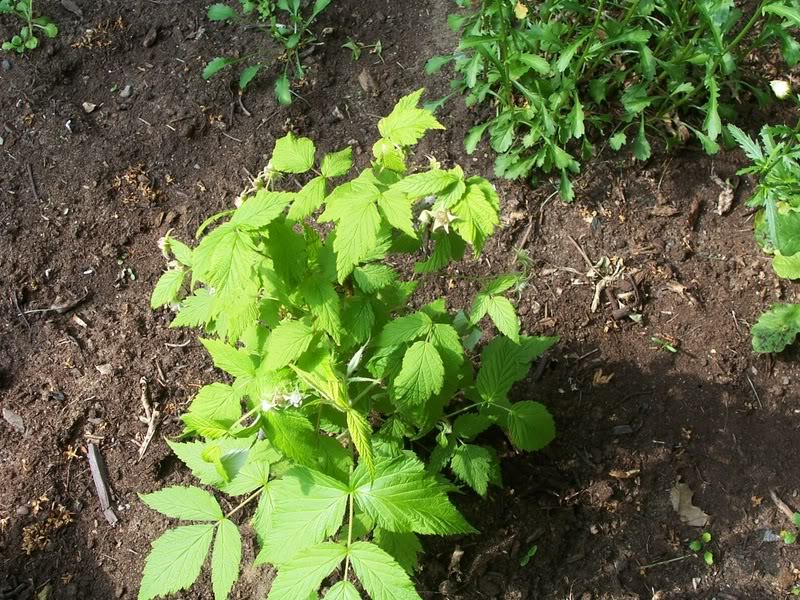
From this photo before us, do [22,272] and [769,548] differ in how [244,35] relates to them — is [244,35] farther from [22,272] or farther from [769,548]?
[769,548]

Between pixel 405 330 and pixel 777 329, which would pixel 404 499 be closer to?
pixel 405 330

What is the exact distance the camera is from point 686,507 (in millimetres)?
2512

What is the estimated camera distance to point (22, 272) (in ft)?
9.94

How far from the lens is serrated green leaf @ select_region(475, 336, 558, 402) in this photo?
2143 mm

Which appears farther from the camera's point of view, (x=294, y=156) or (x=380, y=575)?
(x=294, y=156)

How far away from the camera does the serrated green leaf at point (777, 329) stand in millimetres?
2699

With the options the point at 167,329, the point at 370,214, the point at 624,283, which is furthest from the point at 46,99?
the point at 624,283

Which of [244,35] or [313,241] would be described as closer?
[313,241]

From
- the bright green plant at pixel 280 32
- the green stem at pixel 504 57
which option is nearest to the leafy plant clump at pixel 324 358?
the green stem at pixel 504 57

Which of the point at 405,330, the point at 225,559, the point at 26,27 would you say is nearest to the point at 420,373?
the point at 405,330

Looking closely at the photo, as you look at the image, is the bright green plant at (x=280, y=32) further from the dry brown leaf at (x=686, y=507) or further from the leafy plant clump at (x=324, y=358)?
the dry brown leaf at (x=686, y=507)

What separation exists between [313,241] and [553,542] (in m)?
1.49

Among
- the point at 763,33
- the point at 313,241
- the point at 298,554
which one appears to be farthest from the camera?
the point at 763,33

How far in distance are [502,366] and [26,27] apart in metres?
3.28
